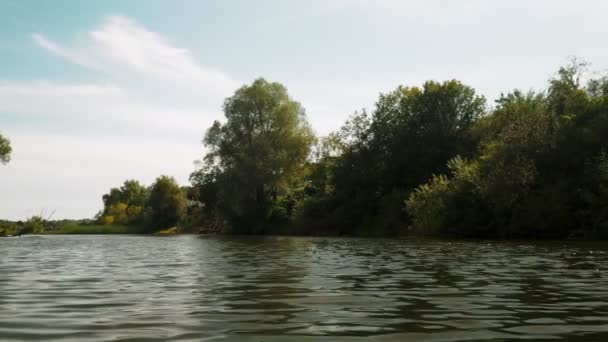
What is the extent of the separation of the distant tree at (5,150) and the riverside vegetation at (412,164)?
0.87 feet

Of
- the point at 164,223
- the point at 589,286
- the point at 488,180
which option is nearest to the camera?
the point at 589,286

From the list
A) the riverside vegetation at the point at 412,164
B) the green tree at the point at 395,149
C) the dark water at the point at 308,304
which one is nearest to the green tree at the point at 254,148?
the riverside vegetation at the point at 412,164

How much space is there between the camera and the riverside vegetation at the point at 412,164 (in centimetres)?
4981

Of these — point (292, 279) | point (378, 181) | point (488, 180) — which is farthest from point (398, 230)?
point (292, 279)

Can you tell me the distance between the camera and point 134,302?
442 inches

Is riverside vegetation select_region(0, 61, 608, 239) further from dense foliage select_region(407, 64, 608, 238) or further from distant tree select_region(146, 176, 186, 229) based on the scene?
distant tree select_region(146, 176, 186, 229)

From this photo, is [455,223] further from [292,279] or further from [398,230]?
[292,279]

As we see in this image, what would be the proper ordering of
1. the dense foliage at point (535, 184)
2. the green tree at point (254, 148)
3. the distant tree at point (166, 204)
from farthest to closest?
the distant tree at point (166, 204)
the green tree at point (254, 148)
the dense foliage at point (535, 184)

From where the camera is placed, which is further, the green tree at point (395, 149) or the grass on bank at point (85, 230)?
the grass on bank at point (85, 230)

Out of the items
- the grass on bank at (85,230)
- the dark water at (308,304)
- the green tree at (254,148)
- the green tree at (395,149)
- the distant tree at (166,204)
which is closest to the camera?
the dark water at (308,304)

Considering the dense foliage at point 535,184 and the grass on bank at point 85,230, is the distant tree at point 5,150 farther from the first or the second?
the dense foliage at point 535,184

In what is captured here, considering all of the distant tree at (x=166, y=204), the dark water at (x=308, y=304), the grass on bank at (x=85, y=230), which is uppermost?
the distant tree at (x=166, y=204)

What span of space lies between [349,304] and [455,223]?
44.7 metres

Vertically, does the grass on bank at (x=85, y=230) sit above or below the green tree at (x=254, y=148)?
below
